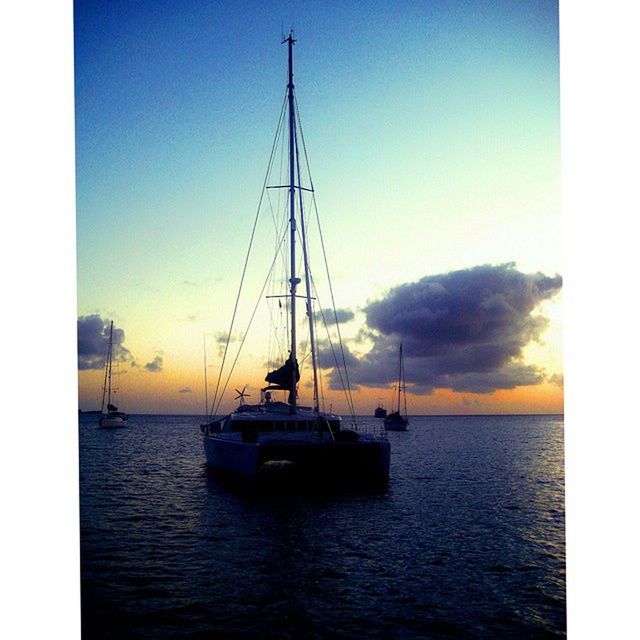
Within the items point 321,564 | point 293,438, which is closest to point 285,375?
point 293,438

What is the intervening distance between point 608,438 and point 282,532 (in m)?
6.18

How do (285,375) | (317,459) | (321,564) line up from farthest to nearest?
(285,375) < (317,459) < (321,564)

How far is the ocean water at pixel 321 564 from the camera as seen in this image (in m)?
5.30

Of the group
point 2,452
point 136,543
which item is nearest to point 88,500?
point 136,543

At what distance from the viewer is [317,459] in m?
12.4

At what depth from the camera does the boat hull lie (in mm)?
12266

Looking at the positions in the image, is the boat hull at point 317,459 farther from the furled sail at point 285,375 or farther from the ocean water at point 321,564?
the furled sail at point 285,375

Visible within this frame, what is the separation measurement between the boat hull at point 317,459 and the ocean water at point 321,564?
1.59 feet

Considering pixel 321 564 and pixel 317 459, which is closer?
pixel 321 564

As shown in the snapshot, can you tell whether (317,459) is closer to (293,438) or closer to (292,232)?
(293,438)

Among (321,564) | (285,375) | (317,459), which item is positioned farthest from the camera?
(285,375)

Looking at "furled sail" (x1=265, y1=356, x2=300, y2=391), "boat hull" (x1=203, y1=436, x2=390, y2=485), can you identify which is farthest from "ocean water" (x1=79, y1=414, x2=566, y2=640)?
"furled sail" (x1=265, y1=356, x2=300, y2=391)

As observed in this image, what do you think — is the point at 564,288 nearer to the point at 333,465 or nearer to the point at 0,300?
the point at 0,300

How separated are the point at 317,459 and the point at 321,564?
5115 mm
